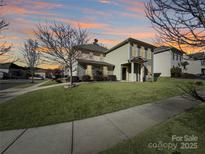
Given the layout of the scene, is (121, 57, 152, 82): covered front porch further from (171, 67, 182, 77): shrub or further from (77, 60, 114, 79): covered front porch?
(171, 67, 182, 77): shrub

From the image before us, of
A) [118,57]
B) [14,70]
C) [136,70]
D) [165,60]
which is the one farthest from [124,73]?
[14,70]

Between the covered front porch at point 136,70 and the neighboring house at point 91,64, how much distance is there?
259 centimetres

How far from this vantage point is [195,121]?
5.99 m

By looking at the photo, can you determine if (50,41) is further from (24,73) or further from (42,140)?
(24,73)

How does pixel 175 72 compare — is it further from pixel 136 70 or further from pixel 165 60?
pixel 136 70

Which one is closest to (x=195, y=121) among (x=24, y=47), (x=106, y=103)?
(x=106, y=103)

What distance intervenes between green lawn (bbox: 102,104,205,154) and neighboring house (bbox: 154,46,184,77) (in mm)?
27490

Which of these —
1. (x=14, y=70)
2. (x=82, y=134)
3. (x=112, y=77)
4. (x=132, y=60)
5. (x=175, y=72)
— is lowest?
(x=82, y=134)

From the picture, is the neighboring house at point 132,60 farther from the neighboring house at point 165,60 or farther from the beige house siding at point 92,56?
the neighboring house at point 165,60

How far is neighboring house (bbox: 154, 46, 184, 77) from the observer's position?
3206cm

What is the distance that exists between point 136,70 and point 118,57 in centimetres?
375

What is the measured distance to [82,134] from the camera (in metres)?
4.95

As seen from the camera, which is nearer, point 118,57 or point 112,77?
point 118,57

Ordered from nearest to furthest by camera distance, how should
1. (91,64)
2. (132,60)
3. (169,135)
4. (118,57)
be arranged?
1. (169,135)
2. (132,60)
3. (91,64)
4. (118,57)
